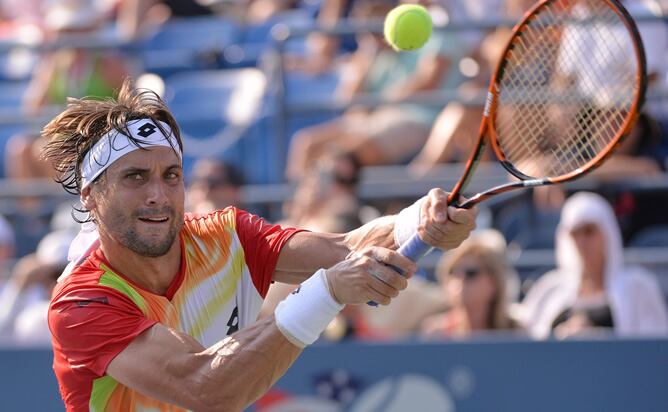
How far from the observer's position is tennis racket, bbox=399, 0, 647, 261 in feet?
12.0

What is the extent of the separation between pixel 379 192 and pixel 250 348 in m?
4.12

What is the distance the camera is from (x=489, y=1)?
26.4 ft

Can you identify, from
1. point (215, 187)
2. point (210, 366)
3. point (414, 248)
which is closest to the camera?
point (210, 366)

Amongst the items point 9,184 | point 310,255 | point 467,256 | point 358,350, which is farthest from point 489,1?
point 310,255

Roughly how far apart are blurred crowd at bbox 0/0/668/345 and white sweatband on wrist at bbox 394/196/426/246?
2463mm

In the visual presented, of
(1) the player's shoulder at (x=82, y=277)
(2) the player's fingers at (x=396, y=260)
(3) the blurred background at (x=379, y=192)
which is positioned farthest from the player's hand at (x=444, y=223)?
(3) the blurred background at (x=379, y=192)

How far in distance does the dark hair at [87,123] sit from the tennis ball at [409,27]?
754 mm

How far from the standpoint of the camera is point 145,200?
3713mm

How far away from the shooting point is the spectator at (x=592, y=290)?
20.6ft

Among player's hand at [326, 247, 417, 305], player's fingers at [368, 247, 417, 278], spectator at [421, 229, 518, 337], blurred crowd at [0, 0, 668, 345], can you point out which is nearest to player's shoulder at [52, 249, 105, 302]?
player's hand at [326, 247, 417, 305]

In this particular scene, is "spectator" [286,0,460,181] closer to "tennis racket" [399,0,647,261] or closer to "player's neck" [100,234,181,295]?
"tennis racket" [399,0,647,261]

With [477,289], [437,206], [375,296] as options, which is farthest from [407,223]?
[477,289]

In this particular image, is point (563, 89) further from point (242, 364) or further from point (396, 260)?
point (242, 364)

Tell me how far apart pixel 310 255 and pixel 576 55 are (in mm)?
2142
